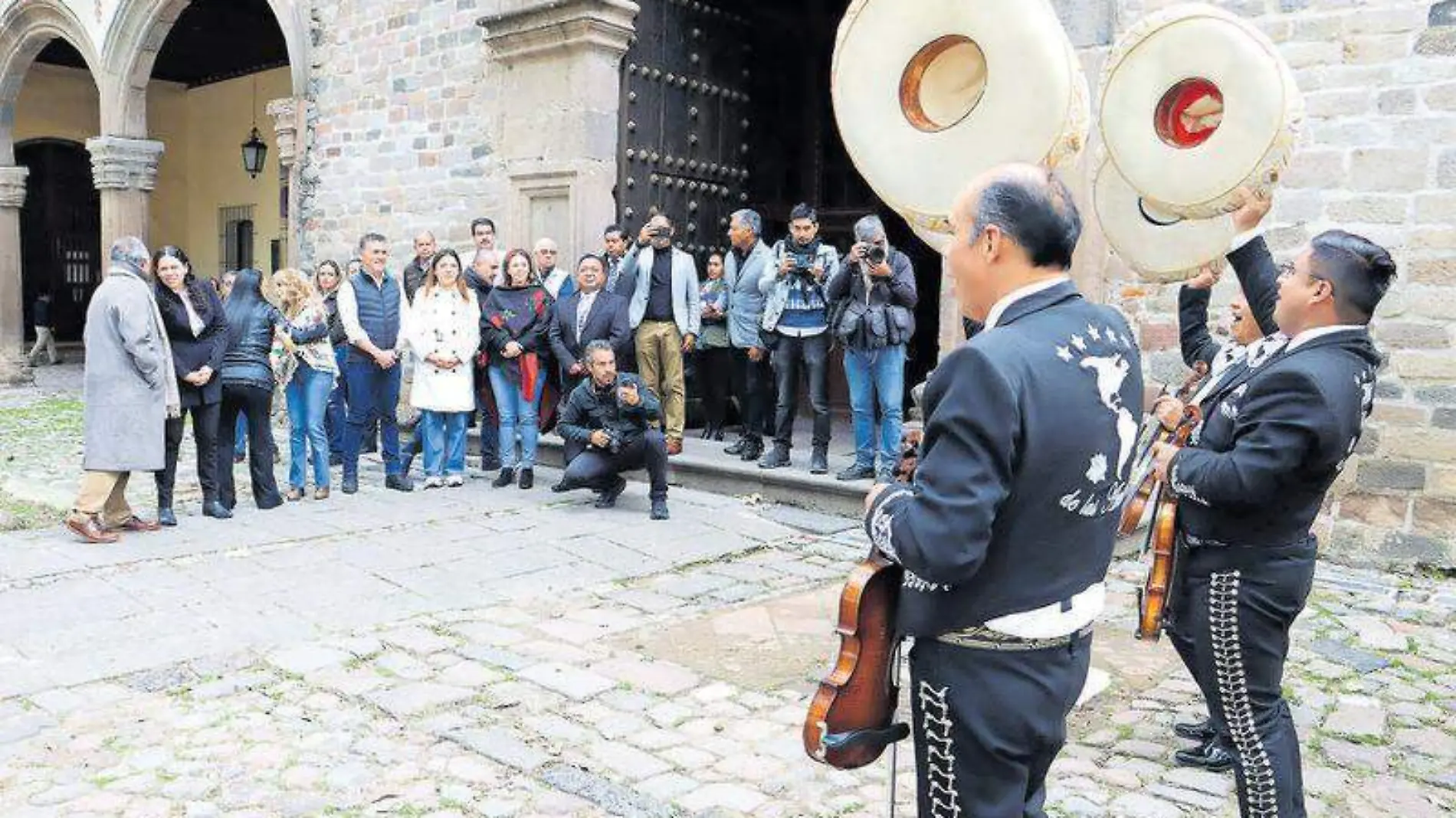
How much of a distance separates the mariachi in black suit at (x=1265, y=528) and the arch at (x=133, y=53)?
12.2 m

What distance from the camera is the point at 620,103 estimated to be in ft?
30.5

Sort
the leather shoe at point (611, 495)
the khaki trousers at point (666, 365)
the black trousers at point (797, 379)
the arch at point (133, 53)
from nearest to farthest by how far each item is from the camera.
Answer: the leather shoe at point (611, 495) → the black trousers at point (797, 379) → the khaki trousers at point (666, 365) → the arch at point (133, 53)

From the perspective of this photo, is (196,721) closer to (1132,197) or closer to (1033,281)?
(1033,281)

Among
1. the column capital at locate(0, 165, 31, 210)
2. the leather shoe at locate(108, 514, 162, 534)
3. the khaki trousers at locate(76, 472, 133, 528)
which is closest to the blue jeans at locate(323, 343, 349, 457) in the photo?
the leather shoe at locate(108, 514, 162, 534)

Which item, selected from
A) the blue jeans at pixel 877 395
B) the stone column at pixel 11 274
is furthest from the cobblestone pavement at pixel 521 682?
the stone column at pixel 11 274

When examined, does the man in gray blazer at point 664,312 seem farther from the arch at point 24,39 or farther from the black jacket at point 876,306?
the arch at point 24,39

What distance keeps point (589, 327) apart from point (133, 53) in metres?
8.79

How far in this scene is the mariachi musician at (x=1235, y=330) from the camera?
3.06m

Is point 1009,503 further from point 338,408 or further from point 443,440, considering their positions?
point 338,408

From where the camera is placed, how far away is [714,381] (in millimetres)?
9641

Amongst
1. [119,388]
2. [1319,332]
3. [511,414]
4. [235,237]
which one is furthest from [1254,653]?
[235,237]

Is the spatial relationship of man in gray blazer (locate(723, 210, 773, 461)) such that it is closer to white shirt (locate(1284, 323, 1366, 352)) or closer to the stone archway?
white shirt (locate(1284, 323, 1366, 352))

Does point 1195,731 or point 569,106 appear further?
point 569,106

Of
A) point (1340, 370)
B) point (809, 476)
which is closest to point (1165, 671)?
point (1340, 370)
